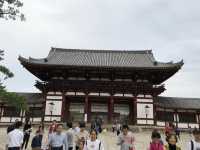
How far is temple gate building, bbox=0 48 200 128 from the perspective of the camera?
29094 mm

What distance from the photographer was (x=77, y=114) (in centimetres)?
3055

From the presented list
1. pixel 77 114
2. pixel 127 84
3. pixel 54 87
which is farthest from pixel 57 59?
pixel 127 84

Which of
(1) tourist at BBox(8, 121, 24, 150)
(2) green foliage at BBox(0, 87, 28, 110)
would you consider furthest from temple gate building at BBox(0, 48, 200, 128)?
(1) tourist at BBox(8, 121, 24, 150)

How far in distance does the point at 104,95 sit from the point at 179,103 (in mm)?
9666

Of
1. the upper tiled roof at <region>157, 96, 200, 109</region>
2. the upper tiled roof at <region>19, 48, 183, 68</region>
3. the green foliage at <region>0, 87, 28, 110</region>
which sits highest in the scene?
the upper tiled roof at <region>19, 48, 183, 68</region>

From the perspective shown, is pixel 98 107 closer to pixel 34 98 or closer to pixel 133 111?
pixel 133 111

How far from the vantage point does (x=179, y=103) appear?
107 feet

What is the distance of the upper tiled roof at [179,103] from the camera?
3147cm

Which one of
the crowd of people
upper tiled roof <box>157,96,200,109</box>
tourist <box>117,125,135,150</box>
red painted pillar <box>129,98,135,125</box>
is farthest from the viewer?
upper tiled roof <box>157,96,200,109</box>

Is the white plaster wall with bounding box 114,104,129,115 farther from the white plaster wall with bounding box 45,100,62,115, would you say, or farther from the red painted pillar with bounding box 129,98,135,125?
the white plaster wall with bounding box 45,100,62,115

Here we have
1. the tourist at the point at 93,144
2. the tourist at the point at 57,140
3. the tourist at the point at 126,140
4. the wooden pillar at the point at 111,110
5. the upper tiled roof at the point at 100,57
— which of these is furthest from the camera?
the upper tiled roof at the point at 100,57

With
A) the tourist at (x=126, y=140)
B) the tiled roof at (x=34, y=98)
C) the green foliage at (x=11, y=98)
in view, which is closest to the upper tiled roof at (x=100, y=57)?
the tiled roof at (x=34, y=98)

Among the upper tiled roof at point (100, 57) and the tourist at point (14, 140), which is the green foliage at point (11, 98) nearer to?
the tourist at point (14, 140)

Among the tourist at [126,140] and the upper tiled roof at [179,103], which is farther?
the upper tiled roof at [179,103]
